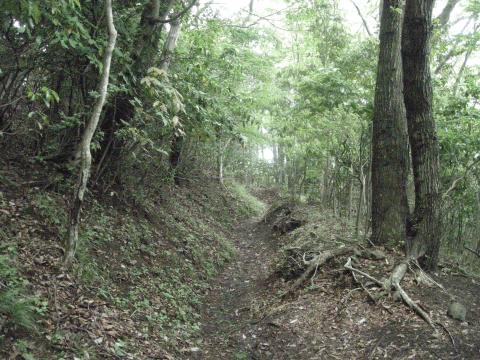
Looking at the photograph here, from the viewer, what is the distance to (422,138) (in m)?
6.30

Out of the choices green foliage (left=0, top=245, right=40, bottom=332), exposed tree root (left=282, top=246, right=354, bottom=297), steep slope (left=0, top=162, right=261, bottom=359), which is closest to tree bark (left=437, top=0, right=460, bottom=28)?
exposed tree root (left=282, top=246, right=354, bottom=297)

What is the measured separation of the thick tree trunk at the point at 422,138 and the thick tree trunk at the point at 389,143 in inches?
32.3

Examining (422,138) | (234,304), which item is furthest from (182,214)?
(422,138)

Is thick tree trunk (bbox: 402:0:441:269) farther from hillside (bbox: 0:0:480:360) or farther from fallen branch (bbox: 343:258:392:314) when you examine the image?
fallen branch (bbox: 343:258:392:314)

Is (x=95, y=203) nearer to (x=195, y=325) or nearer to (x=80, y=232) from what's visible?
(x=80, y=232)

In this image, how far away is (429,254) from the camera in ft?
21.1

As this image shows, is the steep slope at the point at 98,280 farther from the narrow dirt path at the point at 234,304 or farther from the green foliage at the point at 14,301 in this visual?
the narrow dirt path at the point at 234,304

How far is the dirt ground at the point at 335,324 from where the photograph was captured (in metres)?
4.75

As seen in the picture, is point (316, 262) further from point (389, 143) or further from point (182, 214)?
point (182, 214)

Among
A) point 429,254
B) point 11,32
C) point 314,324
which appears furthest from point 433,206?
point 11,32

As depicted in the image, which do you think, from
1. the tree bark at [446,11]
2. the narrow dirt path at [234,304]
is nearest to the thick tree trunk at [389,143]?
the narrow dirt path at [234,304]

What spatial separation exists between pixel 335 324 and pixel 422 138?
10.6 ft

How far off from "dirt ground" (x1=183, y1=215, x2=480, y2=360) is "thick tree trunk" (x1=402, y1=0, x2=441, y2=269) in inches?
24.8

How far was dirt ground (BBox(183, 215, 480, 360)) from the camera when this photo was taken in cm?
475
